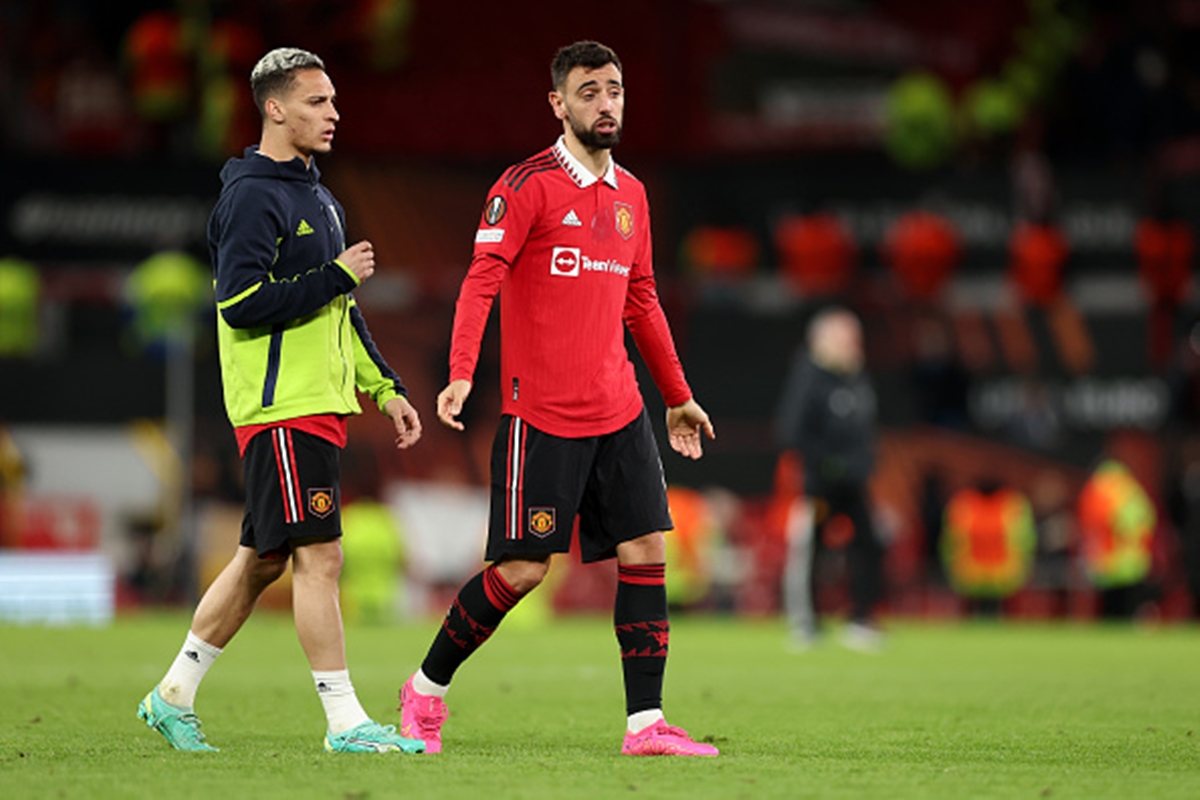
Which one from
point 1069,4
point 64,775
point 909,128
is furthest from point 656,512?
point 1069,4

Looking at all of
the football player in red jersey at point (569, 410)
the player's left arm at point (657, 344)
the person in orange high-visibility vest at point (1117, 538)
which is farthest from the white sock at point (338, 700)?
the person in orange high-visibility vest at point (1117, 538)

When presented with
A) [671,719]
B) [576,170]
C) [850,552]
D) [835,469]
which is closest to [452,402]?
[576,170]

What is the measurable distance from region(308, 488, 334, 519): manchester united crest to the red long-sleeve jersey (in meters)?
0.70

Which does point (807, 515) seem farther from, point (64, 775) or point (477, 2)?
point (477, 2)

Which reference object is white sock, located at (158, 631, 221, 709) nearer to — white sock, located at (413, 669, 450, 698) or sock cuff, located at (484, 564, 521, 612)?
white sock, located at (413, 669, 450, 698)

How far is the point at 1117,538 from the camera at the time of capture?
20.3m

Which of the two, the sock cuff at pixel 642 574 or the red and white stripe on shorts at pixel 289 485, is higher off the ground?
A: the red and white stripe on shorts at pixel 289 485

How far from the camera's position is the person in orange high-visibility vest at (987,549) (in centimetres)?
2195

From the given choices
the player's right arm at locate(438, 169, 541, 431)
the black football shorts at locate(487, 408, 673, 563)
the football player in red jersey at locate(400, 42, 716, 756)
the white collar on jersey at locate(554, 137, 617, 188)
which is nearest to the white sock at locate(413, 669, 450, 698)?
the football player in red jersey at locate(400, 42, 716, 756)

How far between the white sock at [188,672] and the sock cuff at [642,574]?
1.43 metres

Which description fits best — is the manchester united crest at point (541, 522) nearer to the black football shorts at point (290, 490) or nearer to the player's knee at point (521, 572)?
the player's knee at point (521, 572)

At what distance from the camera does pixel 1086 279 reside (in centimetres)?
2381

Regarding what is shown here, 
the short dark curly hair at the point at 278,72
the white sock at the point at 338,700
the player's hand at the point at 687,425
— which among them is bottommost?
the white sock at the point at 338,700

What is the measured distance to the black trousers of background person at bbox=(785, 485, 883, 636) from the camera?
1521cm
